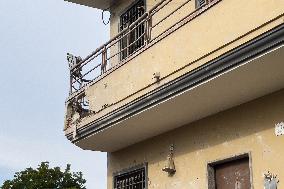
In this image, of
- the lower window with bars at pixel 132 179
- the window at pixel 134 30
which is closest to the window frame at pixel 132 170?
the lower window with bars at pixel 132 179

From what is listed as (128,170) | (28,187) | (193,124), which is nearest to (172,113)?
(193,124)

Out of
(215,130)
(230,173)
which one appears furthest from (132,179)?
(230,173)

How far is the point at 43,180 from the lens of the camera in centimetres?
2533

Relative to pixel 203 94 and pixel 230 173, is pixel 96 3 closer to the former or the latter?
pixel 203 94

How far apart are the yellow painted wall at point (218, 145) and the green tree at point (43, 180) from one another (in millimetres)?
16160

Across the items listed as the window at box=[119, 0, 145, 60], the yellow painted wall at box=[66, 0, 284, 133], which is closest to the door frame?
the yellow painted wall at box=[66, 0, 284, 133]

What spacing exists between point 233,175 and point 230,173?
68 millimetres

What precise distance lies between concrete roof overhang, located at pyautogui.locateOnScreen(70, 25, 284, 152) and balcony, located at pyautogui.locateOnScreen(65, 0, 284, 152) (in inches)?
0.5

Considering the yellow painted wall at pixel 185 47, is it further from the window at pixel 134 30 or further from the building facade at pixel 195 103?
the window at pixel 134 30

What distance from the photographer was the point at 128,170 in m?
10.1

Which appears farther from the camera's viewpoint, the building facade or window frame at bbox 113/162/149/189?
window frame at bbox 113/162/149/189

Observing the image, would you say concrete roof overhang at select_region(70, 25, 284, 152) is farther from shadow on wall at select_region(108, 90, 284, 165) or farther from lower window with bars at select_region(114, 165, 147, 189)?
lower window with bars at select_region(114, 165, 147, 189)

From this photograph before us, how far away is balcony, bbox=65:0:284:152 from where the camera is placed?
6.33 meters

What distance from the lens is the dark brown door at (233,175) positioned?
24.6 ft
